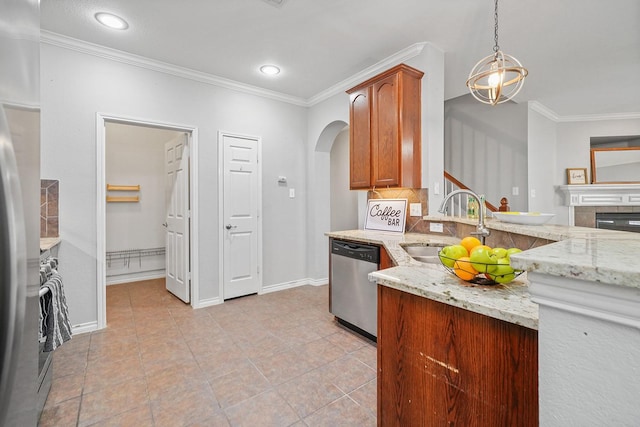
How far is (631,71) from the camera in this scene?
3.37 meters

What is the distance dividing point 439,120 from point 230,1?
81.8 inches

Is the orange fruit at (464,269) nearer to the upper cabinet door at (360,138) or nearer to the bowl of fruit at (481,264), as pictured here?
the bowl of fruit at (481,264)

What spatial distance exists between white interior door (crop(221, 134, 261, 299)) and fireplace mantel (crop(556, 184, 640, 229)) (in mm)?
5090

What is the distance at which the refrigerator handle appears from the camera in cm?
45

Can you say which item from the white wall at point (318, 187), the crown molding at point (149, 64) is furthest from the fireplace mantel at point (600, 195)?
the crown molding at point (149, 64)

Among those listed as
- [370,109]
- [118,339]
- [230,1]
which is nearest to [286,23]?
[230,1]

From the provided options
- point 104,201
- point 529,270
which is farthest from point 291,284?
point 529,270

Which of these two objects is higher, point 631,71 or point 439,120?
point 631,71

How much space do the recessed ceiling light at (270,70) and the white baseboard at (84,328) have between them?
3.06 m

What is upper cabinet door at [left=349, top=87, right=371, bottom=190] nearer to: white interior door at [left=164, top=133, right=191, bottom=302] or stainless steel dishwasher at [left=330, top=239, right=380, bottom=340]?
stainless steel dishwasher at [left=330, top=239, right=380, bottom=340]

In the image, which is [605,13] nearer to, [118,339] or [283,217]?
[283,217]

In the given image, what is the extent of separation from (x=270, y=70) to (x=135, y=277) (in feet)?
11.9

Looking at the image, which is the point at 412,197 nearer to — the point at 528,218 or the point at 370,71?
the point at 528,218

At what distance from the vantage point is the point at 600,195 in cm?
476
